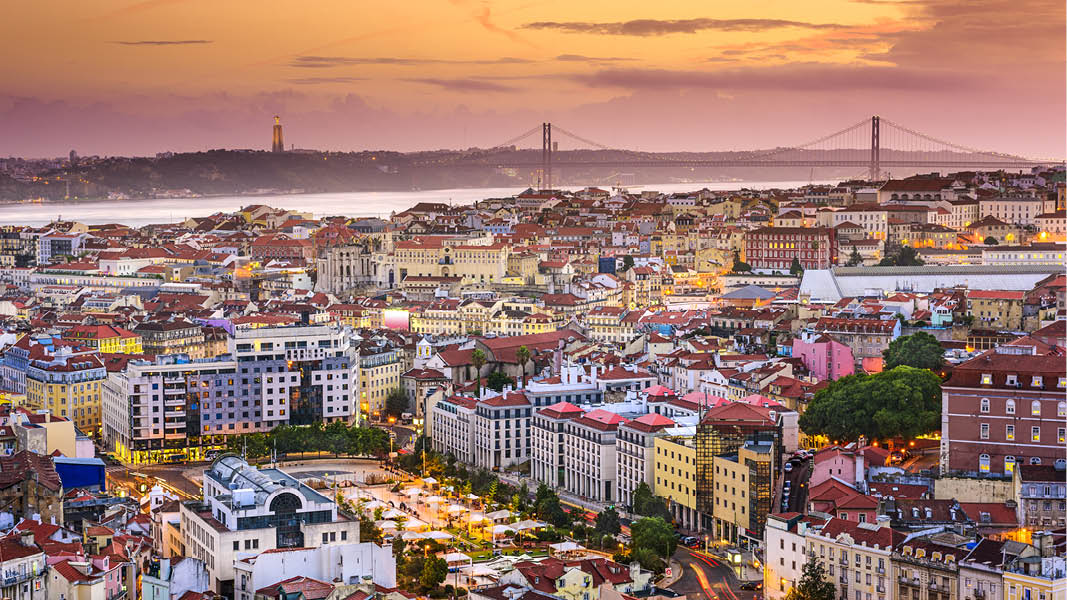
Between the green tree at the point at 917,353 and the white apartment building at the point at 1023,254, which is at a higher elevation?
the white apartment building at the point at 1023,254

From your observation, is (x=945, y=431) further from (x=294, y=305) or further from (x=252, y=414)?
(x=294, y=305)

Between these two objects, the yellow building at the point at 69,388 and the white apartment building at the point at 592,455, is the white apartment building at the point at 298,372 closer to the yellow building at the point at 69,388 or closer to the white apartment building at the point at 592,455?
the yellow building at the point at 69,388

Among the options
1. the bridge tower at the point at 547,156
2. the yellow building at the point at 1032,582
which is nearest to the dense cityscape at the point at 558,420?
the yellow building at the point at 1032,582

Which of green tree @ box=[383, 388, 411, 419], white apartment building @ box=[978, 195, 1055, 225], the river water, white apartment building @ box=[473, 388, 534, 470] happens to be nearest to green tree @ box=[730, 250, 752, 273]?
white apartment building @ box=[978, 195, 1055, 225]

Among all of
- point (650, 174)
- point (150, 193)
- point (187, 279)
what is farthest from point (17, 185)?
point (187, 279)

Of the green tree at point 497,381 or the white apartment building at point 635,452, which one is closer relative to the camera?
the white apartment building at point 635,452
